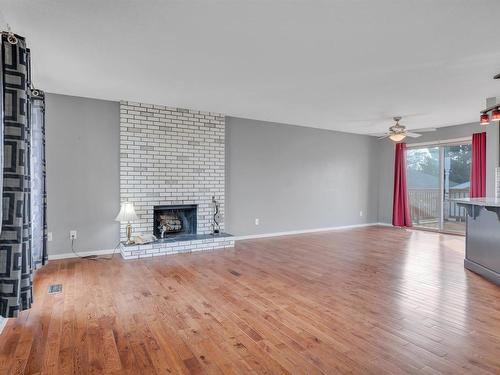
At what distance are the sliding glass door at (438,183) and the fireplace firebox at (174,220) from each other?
5.47 metres

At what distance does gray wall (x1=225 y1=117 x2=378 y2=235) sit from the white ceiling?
1.46 m

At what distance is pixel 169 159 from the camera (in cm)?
529

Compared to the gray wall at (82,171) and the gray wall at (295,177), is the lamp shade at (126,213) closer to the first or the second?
the gray wall at (82,171)

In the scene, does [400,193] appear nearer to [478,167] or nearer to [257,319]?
[478,167]

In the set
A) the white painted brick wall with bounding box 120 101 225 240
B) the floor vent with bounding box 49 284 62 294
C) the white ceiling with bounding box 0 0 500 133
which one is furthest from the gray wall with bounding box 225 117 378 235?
the floor vent with bounding box 49 284 62 294

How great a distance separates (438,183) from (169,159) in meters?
6.29

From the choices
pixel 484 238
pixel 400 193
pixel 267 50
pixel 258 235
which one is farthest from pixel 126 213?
pixel 400 193

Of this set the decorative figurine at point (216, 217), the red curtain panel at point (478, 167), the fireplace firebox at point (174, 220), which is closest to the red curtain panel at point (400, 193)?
the red curtain panel at point (478, 167)

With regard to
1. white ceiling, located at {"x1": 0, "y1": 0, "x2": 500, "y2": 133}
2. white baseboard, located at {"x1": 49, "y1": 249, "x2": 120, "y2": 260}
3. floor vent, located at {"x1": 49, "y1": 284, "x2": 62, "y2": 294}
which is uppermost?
white ceiling, located at {"x1": 0, "y1": 0, "x2": 500, "y2": 133}

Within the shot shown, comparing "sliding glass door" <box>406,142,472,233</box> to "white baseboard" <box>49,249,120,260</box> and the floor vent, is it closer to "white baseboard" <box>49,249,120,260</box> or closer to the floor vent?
"white baseboard" <box>49,249,120,260</box>

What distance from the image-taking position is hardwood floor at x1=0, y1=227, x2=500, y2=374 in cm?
195

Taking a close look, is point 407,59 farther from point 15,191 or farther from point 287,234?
point 287,234

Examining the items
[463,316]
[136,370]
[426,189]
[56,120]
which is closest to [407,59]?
[463,316]

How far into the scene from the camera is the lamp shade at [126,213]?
456 cm
